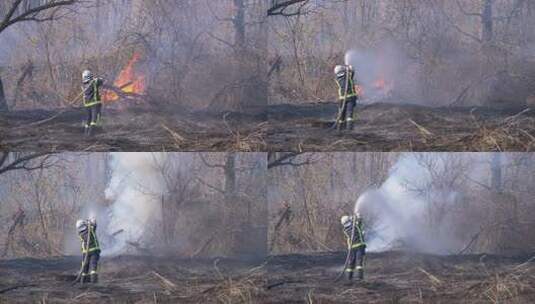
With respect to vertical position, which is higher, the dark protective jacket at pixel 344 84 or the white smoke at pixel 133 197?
the dark protective jacket at pixel 344 84

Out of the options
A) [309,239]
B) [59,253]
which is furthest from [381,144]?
[59,253]

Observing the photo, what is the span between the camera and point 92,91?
12.2 ft

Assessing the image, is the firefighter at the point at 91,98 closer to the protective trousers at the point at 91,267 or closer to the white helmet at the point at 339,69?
the protective trousers at the point at 91,267

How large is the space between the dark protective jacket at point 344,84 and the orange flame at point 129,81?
1128mm

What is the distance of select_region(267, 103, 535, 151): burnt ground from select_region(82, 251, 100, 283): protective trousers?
1209mm

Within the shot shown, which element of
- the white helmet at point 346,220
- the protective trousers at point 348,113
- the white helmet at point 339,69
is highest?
the white helmet at point 339,69

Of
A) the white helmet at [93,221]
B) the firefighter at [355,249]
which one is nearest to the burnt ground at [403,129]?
the firefighter at [355,249]

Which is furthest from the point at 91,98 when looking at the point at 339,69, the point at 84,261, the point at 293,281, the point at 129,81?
the point at 293,281

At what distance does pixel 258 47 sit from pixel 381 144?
896 mm

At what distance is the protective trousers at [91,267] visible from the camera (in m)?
3.75

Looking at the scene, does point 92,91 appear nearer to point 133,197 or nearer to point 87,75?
point 87,75

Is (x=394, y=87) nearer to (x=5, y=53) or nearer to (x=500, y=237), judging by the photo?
(x=500, y=237)

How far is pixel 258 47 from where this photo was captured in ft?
12.1

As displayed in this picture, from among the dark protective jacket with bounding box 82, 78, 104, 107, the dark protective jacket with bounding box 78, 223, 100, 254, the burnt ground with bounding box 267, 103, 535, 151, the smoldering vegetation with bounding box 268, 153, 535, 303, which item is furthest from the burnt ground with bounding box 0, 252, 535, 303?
the dark protective jacket with bounding box 82, 78, 104, 107
